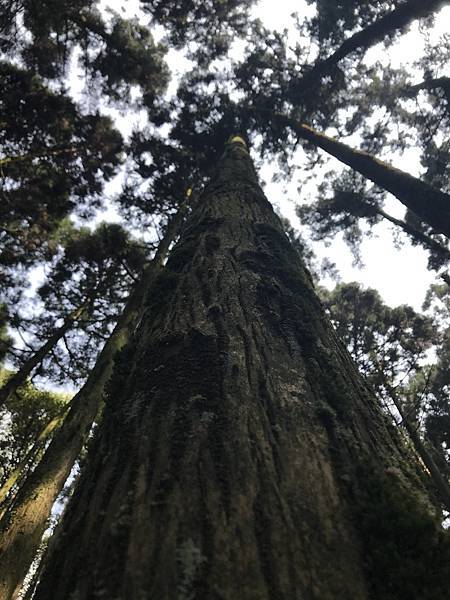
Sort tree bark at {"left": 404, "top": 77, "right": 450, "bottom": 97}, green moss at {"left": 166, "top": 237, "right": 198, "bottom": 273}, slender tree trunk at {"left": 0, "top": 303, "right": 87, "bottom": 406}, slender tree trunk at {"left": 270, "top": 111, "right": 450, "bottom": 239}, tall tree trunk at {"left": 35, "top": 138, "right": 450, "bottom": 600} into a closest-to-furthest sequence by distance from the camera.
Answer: tall tree trunk at {"left": 35, "top": 138, "right": 450, "bottom": 600}
green moss at {"left": 166, "top": 237, "right": 198, "bottom": 273}
slender tree trunk at {"left": 270, "top": 111, "right": 450, "bottom": 239}
slender tree trunk at {"left": 0, "top": 303, "right": 87, "bottom": 406}
tree bark at {"left": 404, "top": 77, "right": 450, "bottom": 97}

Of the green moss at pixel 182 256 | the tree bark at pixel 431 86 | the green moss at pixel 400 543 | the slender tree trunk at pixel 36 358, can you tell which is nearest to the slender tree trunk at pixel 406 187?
the tree bark at pixel 431 86

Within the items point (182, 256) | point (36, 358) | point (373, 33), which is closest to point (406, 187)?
point (182, 256)

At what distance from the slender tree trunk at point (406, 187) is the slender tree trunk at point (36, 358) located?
7933 mm

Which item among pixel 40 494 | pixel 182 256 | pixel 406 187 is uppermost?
pixel 406 187

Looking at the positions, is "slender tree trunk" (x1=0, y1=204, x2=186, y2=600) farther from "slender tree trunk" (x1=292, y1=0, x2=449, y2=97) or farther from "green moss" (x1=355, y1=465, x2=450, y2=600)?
"slender tree trunk" (x1=292, y1=0, x2=449, y2=97)

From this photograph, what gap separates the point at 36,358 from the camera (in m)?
9.78

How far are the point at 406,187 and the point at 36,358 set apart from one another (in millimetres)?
9006

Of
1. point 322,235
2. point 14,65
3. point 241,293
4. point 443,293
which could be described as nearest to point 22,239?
point 14,65

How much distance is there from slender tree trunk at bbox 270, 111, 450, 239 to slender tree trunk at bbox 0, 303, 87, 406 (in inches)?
312

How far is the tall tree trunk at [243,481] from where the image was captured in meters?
0.93

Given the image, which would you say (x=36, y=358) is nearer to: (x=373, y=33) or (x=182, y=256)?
(x=182, y=256)

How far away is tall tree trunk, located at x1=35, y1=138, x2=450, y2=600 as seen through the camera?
0.93 meters

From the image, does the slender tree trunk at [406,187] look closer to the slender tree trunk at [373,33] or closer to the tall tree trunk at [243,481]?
the slender tree trunk at [373,33]

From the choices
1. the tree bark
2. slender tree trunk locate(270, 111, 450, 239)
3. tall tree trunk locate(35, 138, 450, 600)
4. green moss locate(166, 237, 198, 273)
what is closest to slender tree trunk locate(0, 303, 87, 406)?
green moss locate(166, 237, 198, 273)
